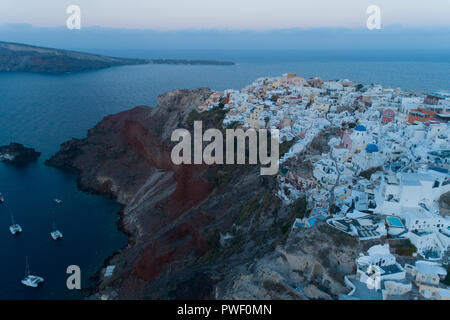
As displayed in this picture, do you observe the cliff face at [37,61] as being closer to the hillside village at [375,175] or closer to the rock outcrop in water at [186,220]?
the rock outcrop in water at [186,220]

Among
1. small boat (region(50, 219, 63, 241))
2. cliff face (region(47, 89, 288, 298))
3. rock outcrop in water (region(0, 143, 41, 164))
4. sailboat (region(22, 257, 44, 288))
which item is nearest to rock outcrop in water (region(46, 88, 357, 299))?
cliff face (region(47, 89, 288, 298))

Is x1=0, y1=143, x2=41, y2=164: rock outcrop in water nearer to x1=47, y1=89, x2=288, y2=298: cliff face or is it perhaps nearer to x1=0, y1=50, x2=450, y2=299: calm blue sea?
x1=0, y1=50, x2=450, y2=299: calm blue sea

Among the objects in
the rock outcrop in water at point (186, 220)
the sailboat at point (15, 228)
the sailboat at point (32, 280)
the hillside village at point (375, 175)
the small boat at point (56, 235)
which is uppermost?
the hillside village at point (375, 175)

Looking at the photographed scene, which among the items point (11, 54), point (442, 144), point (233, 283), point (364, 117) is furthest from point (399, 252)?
point (11, 54)

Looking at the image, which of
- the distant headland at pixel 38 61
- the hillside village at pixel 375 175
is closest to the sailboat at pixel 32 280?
the hillside village at pixel 375 175

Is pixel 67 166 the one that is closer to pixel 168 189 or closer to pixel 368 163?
pixel 168 189
